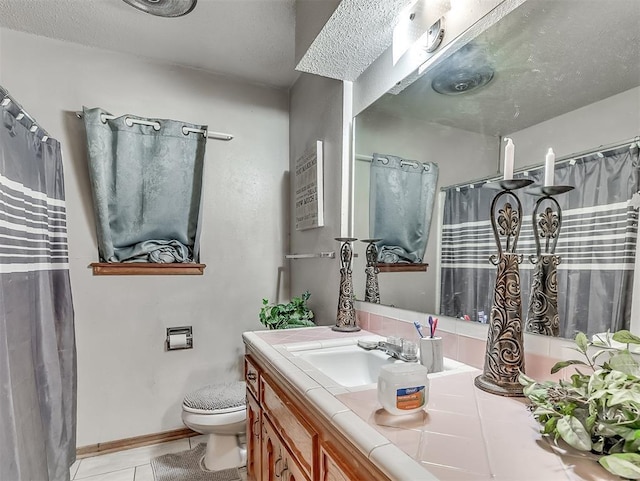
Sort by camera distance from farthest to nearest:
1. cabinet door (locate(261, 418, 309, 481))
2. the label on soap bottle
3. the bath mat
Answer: the bath mat → cabinet door (locate(261, 418, 309, 481)) → the label on soap bottle

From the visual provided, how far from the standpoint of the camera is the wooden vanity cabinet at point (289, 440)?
0.69 metres

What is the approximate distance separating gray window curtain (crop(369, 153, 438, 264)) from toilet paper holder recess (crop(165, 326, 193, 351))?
1.37m

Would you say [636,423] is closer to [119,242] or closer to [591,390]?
[591,390]

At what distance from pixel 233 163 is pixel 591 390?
86.9 inches

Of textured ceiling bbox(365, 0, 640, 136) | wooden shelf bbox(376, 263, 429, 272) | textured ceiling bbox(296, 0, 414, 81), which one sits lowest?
wooden shelf bbox(376, 263, 429, 272)

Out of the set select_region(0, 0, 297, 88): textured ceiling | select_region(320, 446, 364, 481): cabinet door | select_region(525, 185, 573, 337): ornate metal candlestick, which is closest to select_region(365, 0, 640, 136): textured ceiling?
select_region(525, 185, 573, 337): ornate metal candlestick

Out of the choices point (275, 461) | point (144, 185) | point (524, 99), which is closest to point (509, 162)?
point (524, 99)

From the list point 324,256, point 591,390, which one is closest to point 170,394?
point 324,256

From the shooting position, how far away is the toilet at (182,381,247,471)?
175 centimetres

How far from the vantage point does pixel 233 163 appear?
7.73 ft

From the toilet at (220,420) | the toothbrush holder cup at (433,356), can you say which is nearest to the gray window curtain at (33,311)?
the toilet at (220,420)

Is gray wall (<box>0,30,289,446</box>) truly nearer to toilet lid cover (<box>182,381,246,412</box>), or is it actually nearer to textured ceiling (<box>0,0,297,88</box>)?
textured ceiling (<box>0,0,297,88</box>)

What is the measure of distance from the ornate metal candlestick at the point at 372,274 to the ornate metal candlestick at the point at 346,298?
0.28 feet

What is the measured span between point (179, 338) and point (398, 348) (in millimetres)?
1540
